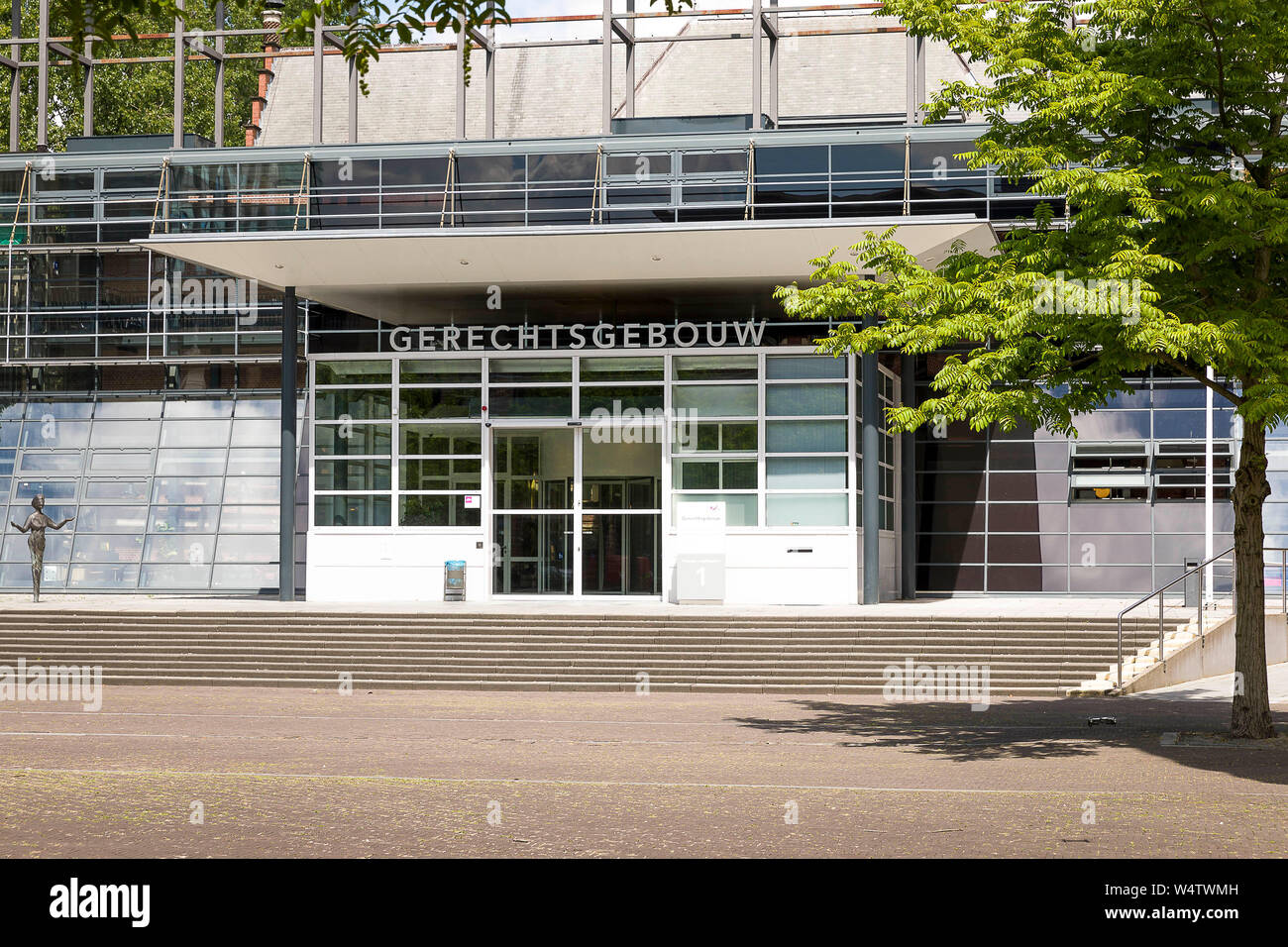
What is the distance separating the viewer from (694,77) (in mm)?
41188

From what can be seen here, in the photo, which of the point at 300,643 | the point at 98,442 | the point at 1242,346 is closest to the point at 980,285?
the point at 1242,346

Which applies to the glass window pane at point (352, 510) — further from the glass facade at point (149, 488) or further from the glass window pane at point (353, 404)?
the glass facade at point (149, 488)

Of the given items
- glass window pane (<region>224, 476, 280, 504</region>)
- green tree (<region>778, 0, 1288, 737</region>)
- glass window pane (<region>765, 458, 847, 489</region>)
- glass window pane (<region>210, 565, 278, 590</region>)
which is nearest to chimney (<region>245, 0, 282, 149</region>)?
glass window pane (<region>224, 476, 280, 504</region>)

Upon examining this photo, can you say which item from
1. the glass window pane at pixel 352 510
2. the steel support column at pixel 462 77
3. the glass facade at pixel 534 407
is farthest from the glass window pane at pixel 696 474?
the steel support column at pixel 462 77

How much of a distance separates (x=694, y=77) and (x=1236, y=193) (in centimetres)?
3042

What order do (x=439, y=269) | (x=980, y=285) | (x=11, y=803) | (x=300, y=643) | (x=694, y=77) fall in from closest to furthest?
(x=11, y=803), (x=980, y=285), (x=300, y=643), (x=439, y=269), (x=694, y=77)

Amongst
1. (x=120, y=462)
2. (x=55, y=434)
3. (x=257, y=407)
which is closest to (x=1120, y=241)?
(x=257, y=407)

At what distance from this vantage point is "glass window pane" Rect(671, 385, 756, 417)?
26047 millimetres

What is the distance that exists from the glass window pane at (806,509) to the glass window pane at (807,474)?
0.17m

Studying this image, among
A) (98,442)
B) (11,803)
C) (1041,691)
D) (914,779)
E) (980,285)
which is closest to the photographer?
(11,803)

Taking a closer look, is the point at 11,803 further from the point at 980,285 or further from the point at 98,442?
the point at 98,442

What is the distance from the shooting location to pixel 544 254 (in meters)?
24.1

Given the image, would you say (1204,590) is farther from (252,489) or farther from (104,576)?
(104,576)

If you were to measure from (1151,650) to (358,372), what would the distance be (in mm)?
14996
